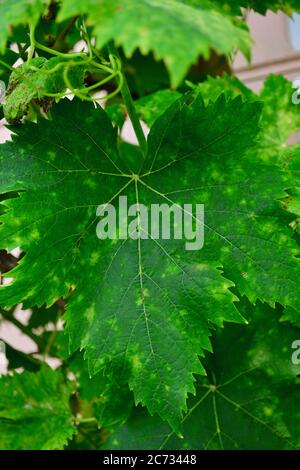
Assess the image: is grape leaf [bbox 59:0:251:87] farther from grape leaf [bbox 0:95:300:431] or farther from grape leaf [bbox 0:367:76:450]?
grape leaf [bbox 0:367:76:450]

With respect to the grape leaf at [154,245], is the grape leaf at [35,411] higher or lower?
lower

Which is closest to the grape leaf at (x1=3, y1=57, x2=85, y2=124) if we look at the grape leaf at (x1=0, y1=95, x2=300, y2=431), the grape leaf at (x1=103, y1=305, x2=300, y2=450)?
the grape leaf at (x1=0, y1=95, x2=300, y2=431)

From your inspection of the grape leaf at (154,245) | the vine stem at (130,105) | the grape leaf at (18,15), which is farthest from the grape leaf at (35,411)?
the grape leaf at (18,15)

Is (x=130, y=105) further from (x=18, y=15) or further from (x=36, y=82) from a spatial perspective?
(x=18, y=15)

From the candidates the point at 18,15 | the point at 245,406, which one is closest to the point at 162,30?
the point at 18,15

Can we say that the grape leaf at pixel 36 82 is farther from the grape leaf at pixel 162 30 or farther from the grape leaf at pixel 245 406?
the grape leaf at pixel 245 406

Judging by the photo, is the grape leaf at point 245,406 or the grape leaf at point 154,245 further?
the grape leaf at point 245,406

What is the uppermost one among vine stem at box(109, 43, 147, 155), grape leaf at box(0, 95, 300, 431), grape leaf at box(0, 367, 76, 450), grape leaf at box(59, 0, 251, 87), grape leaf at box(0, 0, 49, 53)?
grape leaf at box(0, 0, 49, 53)
